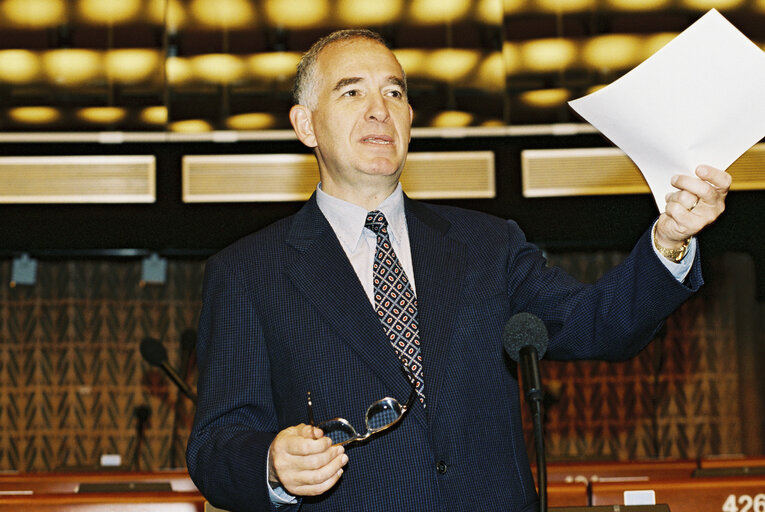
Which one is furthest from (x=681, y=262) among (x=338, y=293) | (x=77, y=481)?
→ (x=77, y=481)

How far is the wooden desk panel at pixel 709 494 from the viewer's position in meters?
2.27

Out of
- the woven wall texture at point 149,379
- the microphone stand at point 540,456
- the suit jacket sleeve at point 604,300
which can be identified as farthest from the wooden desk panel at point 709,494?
the woven wall texture at point 149,379

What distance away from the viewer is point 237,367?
161 centimetres

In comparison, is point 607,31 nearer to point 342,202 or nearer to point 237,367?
point 342,202

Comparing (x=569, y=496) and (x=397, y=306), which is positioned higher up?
(x=397, y=306)

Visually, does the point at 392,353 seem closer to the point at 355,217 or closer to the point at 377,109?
the point at 355,217

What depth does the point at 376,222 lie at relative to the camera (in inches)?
71.4

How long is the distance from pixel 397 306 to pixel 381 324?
7cm

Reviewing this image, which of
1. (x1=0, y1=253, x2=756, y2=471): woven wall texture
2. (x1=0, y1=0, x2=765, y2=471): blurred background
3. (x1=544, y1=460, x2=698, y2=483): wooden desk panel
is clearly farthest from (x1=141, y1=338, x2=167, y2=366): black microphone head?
(x1=0, y1=253, x2=756, y2=471): woven wall texture

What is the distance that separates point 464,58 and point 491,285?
4585mm

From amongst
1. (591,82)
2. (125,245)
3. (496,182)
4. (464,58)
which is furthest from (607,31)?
(125,245)

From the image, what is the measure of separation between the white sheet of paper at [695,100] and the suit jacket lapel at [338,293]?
559 mm

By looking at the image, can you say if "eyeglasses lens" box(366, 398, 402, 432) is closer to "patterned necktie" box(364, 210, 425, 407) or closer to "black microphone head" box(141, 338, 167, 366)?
"patterned necktie" box(364, 210, 425, 407)

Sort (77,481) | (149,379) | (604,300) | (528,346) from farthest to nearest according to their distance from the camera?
(149,379)
(77,481)
(604,300)
(528,346)
